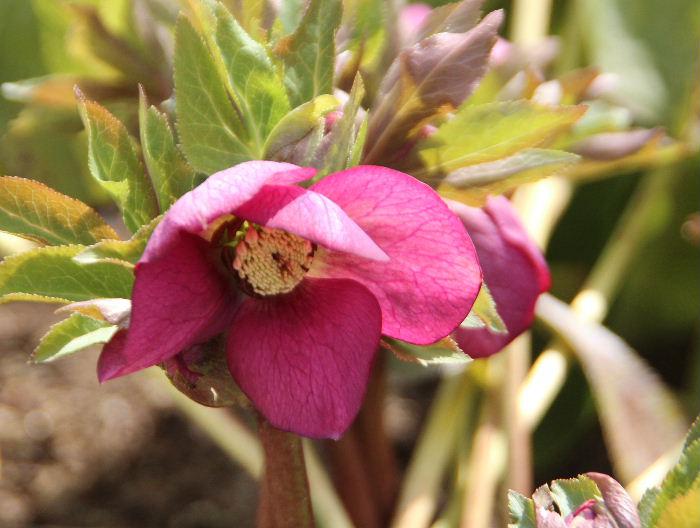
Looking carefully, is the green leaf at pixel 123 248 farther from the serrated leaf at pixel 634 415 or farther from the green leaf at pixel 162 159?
the serrated leaf at pixel 634 415

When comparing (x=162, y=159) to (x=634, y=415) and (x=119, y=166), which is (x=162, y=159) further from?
(x=634, y=415)

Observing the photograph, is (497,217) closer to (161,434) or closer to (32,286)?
(32,286)

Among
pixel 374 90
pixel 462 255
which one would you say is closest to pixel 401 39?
pixel 374 90

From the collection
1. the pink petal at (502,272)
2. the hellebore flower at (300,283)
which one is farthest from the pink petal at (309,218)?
the pink petal at (502,272)

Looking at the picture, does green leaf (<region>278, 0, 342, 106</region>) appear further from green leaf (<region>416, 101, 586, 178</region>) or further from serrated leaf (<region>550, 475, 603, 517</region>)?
serrated leaf (<region>550, 475, 603, 517</region>)

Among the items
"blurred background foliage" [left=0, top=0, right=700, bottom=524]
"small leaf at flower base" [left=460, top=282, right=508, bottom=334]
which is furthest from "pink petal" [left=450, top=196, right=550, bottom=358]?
"blurred background foliage" [left=0, top=0, right=700, bottom=524]

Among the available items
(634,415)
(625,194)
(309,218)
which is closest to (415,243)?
(309,218)
